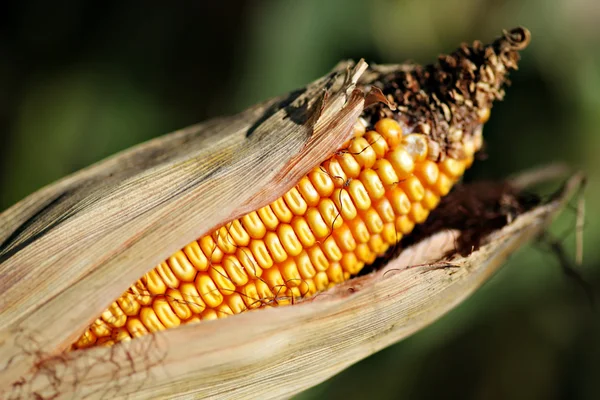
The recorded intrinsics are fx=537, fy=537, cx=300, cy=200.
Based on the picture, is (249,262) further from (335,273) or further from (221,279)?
(335,273)

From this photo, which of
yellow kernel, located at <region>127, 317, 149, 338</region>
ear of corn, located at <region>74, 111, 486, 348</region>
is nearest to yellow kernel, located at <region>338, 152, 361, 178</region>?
ear of corn, located at <region>74, 111, 486, 348</region>

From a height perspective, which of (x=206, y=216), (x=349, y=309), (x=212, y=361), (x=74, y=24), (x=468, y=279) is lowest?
(x=468, y=279)

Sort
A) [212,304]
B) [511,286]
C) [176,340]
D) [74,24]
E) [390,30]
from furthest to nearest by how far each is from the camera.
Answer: [74,24]
[390,30]
[511,286]
[212,304]
[176,340]

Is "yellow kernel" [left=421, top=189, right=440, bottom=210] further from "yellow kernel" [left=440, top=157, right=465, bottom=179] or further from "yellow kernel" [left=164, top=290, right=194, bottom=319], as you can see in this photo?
"yellow kernel" [left=164, top=290, right=194, bottom=319]

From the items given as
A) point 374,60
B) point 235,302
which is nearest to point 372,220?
point 235,302

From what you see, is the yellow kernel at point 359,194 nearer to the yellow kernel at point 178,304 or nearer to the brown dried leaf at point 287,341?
the brown dried leaf at point 287,341

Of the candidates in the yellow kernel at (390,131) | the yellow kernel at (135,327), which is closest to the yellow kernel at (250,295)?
the yellow kernel at (135,327)

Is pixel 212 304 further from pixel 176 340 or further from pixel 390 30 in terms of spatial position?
pixel 390 30

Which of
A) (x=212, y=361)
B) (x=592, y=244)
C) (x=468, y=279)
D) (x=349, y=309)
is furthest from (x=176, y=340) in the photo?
(x=592, y=244)
